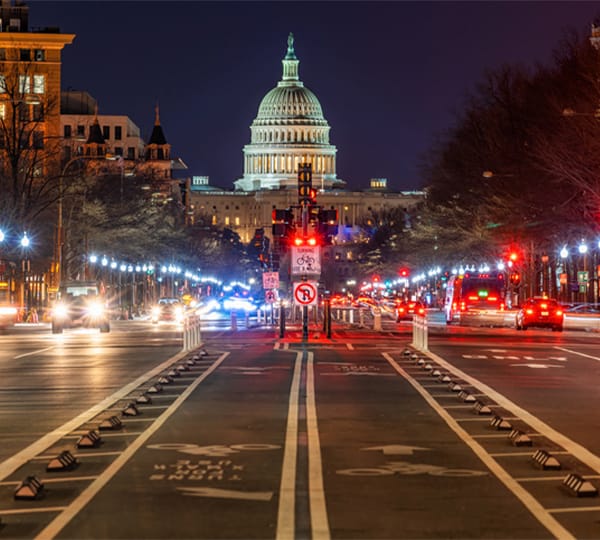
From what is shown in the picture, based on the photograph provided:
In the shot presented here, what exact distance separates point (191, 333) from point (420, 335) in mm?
6745

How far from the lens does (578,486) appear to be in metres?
12.4

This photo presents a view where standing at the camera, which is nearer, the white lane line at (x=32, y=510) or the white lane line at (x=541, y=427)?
the white lane line at (x=32, y=510)

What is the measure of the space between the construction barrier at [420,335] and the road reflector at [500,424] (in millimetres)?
21002

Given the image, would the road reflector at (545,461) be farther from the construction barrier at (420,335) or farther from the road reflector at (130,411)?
the construction barrier at (420,335)

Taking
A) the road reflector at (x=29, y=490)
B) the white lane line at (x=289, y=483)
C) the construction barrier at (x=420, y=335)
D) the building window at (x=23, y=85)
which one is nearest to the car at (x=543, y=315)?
the construction barrier at (x=420, y=335)

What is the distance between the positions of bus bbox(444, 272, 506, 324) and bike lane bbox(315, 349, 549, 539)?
5874 centimetres

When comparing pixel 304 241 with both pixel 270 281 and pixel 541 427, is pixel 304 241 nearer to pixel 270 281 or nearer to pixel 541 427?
pixel 270 281

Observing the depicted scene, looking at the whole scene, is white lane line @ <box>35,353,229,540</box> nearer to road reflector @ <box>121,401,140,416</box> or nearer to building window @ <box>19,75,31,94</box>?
road reflector @ <box>121,401,140,416</box>

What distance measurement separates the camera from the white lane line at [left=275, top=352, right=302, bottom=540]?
10773mm

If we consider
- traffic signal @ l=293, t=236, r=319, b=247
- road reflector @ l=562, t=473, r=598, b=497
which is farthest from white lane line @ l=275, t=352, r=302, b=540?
traffic signal @ l=293, t=236, r=319, b=247

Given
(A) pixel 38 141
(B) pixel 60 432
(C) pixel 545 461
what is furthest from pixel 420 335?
(A) pixel 38 141

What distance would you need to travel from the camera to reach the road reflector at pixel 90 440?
1577 centimetres

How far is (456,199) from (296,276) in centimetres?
4564

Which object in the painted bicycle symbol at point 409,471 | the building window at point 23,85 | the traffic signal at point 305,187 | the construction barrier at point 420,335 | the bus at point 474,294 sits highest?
the building window at point 23,85
